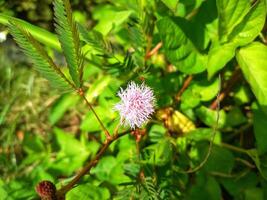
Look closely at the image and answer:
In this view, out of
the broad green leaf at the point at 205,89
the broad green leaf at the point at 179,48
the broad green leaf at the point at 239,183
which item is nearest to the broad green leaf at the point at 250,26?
the broad green leaf at the point at 179,48

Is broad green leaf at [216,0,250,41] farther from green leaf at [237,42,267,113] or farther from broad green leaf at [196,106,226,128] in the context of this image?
broad green leaf at [196,106,226,128]

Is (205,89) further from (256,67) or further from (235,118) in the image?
(256,67)

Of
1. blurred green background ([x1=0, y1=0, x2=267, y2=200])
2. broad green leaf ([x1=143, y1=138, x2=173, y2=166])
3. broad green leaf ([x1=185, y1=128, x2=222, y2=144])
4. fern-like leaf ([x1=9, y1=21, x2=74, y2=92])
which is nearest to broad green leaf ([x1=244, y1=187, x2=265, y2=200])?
blurred green background ([x1=0, y1=0, x2=267, y2=200])

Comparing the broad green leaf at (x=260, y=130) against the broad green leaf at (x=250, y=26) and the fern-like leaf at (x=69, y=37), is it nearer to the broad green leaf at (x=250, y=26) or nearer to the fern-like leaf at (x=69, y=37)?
the broad green leaf at (x=250, y=26)

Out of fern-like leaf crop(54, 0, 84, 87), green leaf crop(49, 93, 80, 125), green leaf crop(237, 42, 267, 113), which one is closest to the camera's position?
fern-like leaf crop(54, 0, 84, 87)

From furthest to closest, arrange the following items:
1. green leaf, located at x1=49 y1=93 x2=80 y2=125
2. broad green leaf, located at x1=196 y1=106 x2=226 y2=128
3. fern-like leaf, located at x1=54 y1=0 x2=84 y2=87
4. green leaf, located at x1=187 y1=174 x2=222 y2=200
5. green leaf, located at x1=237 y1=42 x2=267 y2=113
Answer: green leaf, located at x1=49 y1=93 x2=80 y2=125, broad green leaf, located at x1=196 y1=106 x2=226 y2=128, green leaf, located at x1=187 y1=174 x2=222 y2=200, green leaf, located at x1=237 y1=42 x2=267 y2=113, fern-like leaf, located at x1=54 y1=0 x2=84 y2=87

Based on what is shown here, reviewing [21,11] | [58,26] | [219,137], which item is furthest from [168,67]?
[21,11]

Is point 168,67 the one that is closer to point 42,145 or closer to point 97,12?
point 97,12
